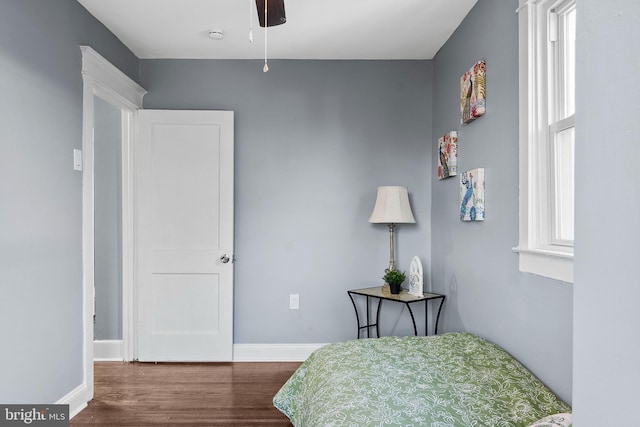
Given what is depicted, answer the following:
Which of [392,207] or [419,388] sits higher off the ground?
[392,207]

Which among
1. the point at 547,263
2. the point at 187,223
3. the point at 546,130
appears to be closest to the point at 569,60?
the point at 546,130

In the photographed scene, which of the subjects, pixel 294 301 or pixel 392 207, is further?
pixel 294 301

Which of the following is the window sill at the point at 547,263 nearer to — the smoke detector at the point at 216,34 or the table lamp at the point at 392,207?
the table lamp at the point at 392,207

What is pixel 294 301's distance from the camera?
3492 mm

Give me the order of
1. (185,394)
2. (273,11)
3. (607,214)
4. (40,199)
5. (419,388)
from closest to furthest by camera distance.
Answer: (607,214), (419,388), (273,11), (40,199), (185,394)

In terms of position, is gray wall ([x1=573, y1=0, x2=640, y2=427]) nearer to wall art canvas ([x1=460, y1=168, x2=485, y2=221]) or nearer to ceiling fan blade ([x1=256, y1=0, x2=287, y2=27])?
ceiling fan blade ([x1=256, y1=0, x2=287, y2=27])

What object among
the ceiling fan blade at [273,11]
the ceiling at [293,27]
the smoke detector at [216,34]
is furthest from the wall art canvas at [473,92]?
the smoke detector at [216,34]

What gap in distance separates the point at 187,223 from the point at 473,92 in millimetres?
2362

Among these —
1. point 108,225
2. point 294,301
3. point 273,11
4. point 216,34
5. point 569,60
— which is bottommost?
point 294,301

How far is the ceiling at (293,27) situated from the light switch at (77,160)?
94 cm

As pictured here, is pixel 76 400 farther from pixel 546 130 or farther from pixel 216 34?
pixel 546 130

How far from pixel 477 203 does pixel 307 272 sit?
1594mm

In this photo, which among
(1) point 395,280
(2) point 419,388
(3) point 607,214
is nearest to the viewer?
(3) point 607,214

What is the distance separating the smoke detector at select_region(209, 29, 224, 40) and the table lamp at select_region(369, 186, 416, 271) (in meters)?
1.67
